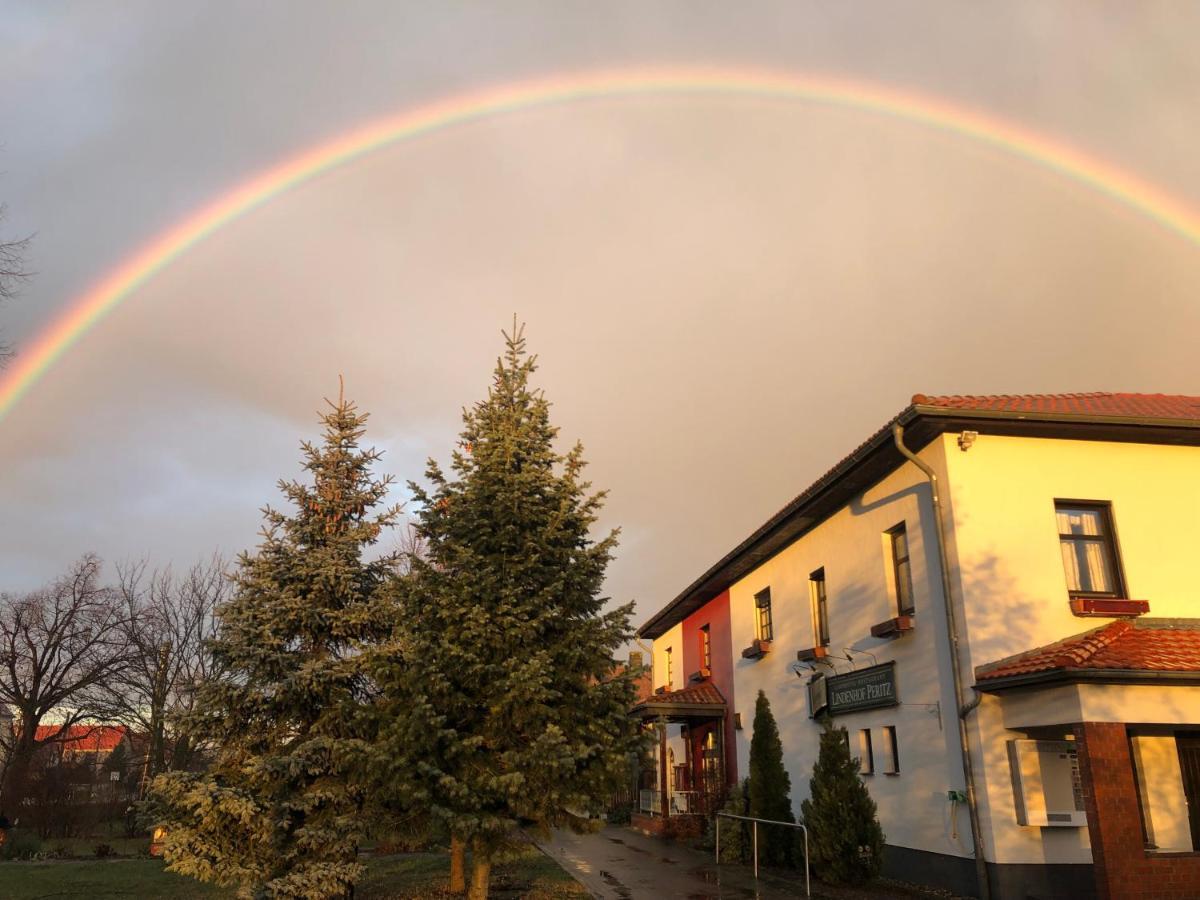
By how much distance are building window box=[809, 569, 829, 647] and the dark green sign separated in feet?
Result: 5.02

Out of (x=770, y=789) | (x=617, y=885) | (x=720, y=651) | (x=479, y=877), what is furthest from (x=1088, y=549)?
(x=720, y=651)

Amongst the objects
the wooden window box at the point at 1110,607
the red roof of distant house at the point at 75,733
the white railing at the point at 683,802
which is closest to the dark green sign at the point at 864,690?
the wooden window box at the point at 1110,607

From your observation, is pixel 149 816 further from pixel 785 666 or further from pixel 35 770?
pixel 35 770

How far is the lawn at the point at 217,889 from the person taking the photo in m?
12.8

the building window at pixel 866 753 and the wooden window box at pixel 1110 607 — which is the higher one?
the wooden window box at pixel 1110 607

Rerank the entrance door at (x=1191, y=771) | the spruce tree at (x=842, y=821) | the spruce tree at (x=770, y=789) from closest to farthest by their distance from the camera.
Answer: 1. the entrance door at (x=1191, y=771)
2. the spruce tree at (x=842, y=821)
3. the spruce tree at (x=770, y=789)

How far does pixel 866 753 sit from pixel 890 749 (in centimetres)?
92

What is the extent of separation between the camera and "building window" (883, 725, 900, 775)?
13.8 metres

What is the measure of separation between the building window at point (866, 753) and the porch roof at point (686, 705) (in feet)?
26.9

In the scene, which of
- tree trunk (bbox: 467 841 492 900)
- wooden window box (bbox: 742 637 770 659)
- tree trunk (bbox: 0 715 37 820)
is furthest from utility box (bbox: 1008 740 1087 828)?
tree trunk (bbox: 0 715 37 820)

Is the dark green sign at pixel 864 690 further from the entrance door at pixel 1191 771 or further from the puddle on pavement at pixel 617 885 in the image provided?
the puddle on pavement at pixel 617 885

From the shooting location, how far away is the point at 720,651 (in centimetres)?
2500

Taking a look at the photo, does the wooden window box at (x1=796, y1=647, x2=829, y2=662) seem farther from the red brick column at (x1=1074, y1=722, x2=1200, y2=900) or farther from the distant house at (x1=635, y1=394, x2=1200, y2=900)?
the red brick column at (x1=1074, y1=722, x2=1200, y2=900)

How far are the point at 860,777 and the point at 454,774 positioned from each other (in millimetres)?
8456
